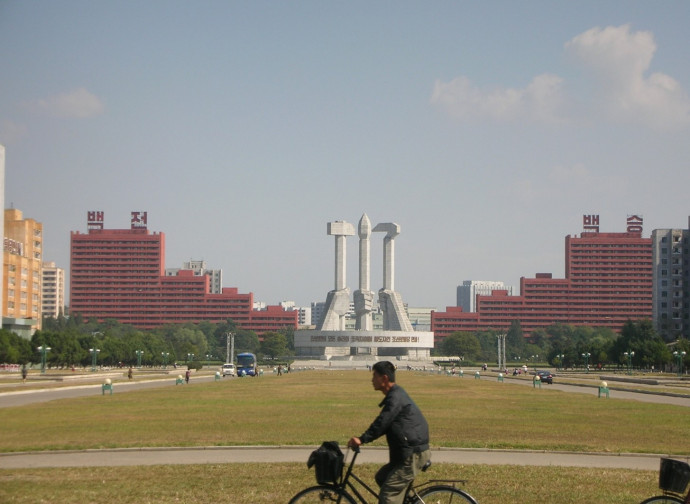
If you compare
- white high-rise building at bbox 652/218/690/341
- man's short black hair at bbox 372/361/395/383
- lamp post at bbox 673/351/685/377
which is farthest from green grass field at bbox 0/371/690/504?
white high-rise building at bbox 652/218/690/341

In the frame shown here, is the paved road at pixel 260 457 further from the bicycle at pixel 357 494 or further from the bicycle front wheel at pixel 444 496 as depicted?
the bicycle front wheel at pixel 444 496

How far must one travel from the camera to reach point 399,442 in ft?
36.5

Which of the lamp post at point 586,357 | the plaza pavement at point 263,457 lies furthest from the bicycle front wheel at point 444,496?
the lamp post at point 586,357

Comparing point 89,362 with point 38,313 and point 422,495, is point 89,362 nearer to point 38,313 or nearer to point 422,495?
point 38,313

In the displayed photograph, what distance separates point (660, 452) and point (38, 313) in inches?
5653

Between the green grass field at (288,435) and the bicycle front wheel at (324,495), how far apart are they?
4321 millimetres

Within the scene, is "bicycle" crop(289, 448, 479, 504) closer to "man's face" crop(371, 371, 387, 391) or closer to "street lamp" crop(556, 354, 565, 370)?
"man's face" crop(371, 371, 387, 391)

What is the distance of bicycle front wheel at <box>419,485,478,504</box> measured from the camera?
36.0ft

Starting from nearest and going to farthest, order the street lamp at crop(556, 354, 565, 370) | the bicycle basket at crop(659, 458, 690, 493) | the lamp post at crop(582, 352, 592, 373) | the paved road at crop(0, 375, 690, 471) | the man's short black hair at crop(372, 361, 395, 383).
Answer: the bicycle basket at crop(659, 458, 690, 493), the man's short black hair at crop(372, 361, 395, 383), the paved road at crop(0, 375, 690, 471), the lamp post at crop(582, 352, 592, 373), the street lamp at crop(556, 354, 565, 370)

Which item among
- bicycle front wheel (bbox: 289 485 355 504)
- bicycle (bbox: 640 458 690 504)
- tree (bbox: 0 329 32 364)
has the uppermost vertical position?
bicycle (bbox: 640 458 690 504)

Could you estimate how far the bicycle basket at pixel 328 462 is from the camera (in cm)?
1097

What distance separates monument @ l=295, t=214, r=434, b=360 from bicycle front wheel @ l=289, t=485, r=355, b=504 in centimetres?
18083

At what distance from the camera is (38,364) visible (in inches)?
4968

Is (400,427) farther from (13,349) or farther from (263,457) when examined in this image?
(13,349)
